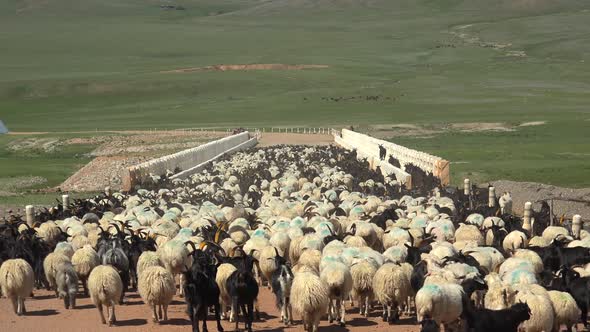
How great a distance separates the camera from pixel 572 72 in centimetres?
13975

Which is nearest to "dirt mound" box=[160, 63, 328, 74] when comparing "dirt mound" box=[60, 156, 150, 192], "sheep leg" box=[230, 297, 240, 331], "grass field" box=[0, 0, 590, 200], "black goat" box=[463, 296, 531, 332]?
"grass field" box=[0, 0, 590, 200]

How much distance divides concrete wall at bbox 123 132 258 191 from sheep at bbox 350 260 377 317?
757 inches

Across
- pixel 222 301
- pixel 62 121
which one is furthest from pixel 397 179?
pixel 62 121

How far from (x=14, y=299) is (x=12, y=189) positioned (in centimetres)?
2500

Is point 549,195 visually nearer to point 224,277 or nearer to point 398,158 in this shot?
point 398,158

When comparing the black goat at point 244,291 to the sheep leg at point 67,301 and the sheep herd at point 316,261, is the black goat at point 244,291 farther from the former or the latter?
the sheep leg at point 67,301

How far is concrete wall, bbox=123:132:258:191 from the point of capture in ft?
120

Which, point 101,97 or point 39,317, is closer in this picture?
point 39,317

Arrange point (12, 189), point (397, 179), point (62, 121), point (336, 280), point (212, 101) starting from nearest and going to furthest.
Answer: point (336, 280)
point (397, 179)
point (12, 189)
point (62, 121)
point (212, 101)

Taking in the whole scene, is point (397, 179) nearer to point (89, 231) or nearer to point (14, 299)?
point (89, 231)

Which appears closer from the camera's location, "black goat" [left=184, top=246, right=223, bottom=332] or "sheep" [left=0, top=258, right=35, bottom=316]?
"black goat" [left=184, top=246, right=223, bottom=332]

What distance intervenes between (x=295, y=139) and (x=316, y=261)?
49.7 meters

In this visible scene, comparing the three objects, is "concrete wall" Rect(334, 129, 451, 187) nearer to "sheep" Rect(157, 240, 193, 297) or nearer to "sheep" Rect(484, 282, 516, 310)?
"sheep" Rect(157, 240, 193, 297)

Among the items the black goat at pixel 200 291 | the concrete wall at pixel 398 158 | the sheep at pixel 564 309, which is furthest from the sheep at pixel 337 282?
the concrete wall at pixel 398 158
